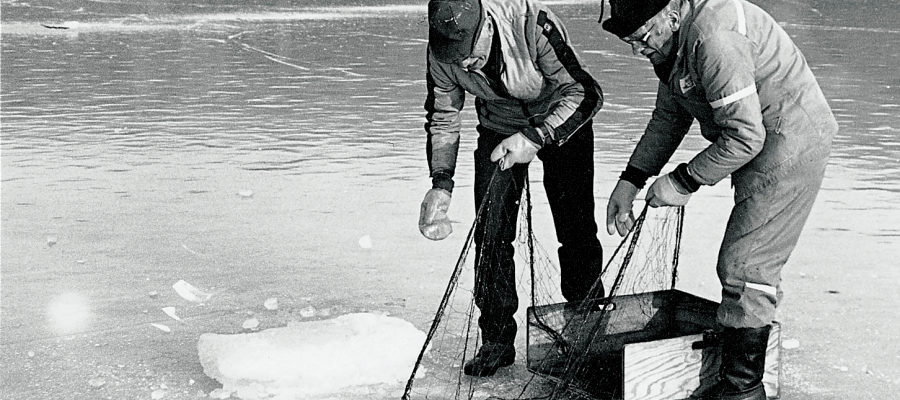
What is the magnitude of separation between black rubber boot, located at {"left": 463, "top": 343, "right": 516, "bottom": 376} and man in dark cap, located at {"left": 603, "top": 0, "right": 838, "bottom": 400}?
801mm

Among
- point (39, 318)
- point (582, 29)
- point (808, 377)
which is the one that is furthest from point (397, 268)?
point (582, 29)

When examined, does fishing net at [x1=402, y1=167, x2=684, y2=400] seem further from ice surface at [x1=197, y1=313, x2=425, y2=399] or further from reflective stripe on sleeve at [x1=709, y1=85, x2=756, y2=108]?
reflective stripe on sleeve at [x1=709, y1=85, x2=756, y2=108]

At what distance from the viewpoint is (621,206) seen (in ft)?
11.6

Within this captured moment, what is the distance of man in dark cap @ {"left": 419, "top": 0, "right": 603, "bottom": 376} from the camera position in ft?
11.1

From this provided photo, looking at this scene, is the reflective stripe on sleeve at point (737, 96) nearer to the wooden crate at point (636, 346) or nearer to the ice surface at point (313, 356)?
the wooden crate at point (636, 346)

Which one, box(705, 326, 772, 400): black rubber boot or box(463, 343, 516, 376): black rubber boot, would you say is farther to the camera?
box(463, 343, 516, 376): black rubber boot

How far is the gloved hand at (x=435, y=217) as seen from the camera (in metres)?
3.65

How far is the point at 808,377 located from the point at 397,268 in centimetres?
200

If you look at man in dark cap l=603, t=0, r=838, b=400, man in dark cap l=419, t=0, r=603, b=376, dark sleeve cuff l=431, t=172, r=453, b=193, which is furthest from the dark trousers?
man in dark cap l=603, t=0, r=838, b=400

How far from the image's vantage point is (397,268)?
194 inches

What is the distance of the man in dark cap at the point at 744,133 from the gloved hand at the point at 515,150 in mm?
425

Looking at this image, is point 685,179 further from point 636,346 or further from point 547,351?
point 547,351

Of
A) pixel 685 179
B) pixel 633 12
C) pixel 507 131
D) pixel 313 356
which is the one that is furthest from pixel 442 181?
pixel 633 12

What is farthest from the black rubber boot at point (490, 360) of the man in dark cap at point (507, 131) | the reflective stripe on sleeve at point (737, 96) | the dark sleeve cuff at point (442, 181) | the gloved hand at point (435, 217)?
the reflective stripe on sleeve at point (737, 96)
